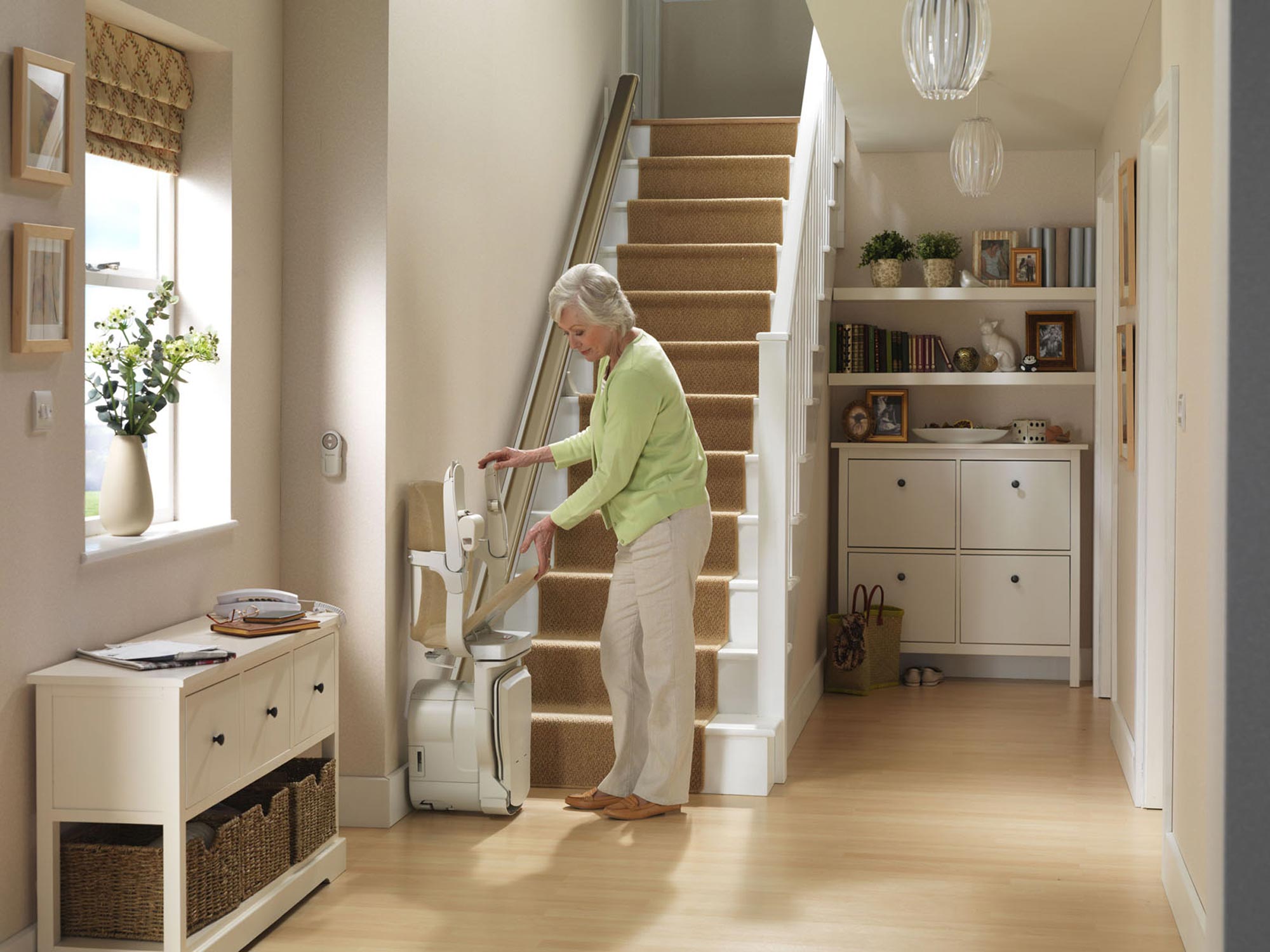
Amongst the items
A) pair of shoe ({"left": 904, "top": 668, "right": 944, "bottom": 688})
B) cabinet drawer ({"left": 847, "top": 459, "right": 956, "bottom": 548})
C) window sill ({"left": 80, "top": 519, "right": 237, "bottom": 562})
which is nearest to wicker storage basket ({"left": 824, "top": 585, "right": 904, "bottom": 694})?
pair of shoe ({"left": 904, "top": 668, "right": 944, "bottom": 688})

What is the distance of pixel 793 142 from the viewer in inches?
257

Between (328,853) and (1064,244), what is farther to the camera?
(1064,244)

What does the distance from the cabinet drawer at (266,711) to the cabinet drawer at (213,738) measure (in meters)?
0.03

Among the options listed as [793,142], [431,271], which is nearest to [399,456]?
[431,271]

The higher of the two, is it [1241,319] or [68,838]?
[1241,319]

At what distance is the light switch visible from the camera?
2814 millimetres

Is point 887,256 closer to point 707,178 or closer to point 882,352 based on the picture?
point 882,352

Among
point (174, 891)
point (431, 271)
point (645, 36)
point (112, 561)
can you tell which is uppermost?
point (645, 36)

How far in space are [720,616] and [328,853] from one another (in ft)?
5.38

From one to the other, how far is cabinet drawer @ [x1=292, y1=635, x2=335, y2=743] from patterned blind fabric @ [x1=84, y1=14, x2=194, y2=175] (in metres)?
1.31

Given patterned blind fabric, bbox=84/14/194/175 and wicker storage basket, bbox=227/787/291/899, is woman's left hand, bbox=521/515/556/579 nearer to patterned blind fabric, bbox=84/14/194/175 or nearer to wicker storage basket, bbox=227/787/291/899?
wicker storage basket, bbox=227/787/291/899

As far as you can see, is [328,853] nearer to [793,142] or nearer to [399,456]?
[399,456]

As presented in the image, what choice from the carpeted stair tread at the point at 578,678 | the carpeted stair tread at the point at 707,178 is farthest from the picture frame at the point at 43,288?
the carpeted stair tread at the point at 707,178

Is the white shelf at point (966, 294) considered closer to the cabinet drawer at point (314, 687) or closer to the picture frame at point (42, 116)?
the cabinet drawer at point (314, 687)
